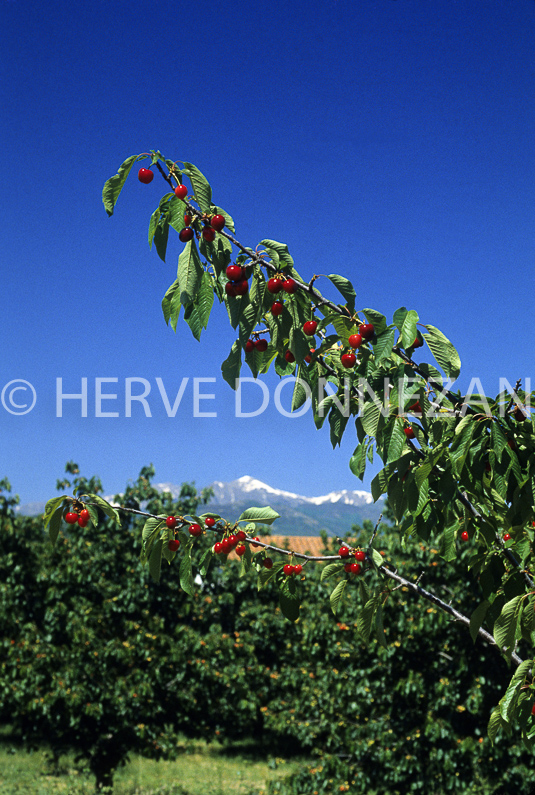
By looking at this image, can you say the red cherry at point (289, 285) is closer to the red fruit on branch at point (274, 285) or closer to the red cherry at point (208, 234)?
the red fruit on branch at point (274, 285)

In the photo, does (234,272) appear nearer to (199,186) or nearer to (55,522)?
(199,186)

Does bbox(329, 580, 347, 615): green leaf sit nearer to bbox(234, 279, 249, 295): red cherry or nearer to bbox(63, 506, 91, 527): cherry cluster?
bbox(63, 506, 91, 527): cherry cluster

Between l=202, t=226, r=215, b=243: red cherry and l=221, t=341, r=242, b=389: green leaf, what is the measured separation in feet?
1.32

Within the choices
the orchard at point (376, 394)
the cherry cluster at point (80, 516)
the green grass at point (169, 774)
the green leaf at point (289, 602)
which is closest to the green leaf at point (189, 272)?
the orchard at point (376, 394)

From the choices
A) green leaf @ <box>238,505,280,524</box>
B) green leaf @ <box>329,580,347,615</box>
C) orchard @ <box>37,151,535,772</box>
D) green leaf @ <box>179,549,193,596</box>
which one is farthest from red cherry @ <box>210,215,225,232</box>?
green leaf @ <box>329,580,347,615</box>

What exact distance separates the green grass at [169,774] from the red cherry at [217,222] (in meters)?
12.1

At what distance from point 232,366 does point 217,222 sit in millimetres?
541

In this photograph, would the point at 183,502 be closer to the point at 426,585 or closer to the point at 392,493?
the point at 426,585

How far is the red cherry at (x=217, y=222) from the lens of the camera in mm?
2170

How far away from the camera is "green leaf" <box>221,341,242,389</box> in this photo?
7.60 ft

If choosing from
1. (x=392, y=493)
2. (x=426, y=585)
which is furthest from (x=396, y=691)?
(x=392, y=493)

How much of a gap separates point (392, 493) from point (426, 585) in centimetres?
724

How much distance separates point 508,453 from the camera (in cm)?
221

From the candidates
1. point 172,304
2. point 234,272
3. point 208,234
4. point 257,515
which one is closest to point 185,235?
point 208,234
